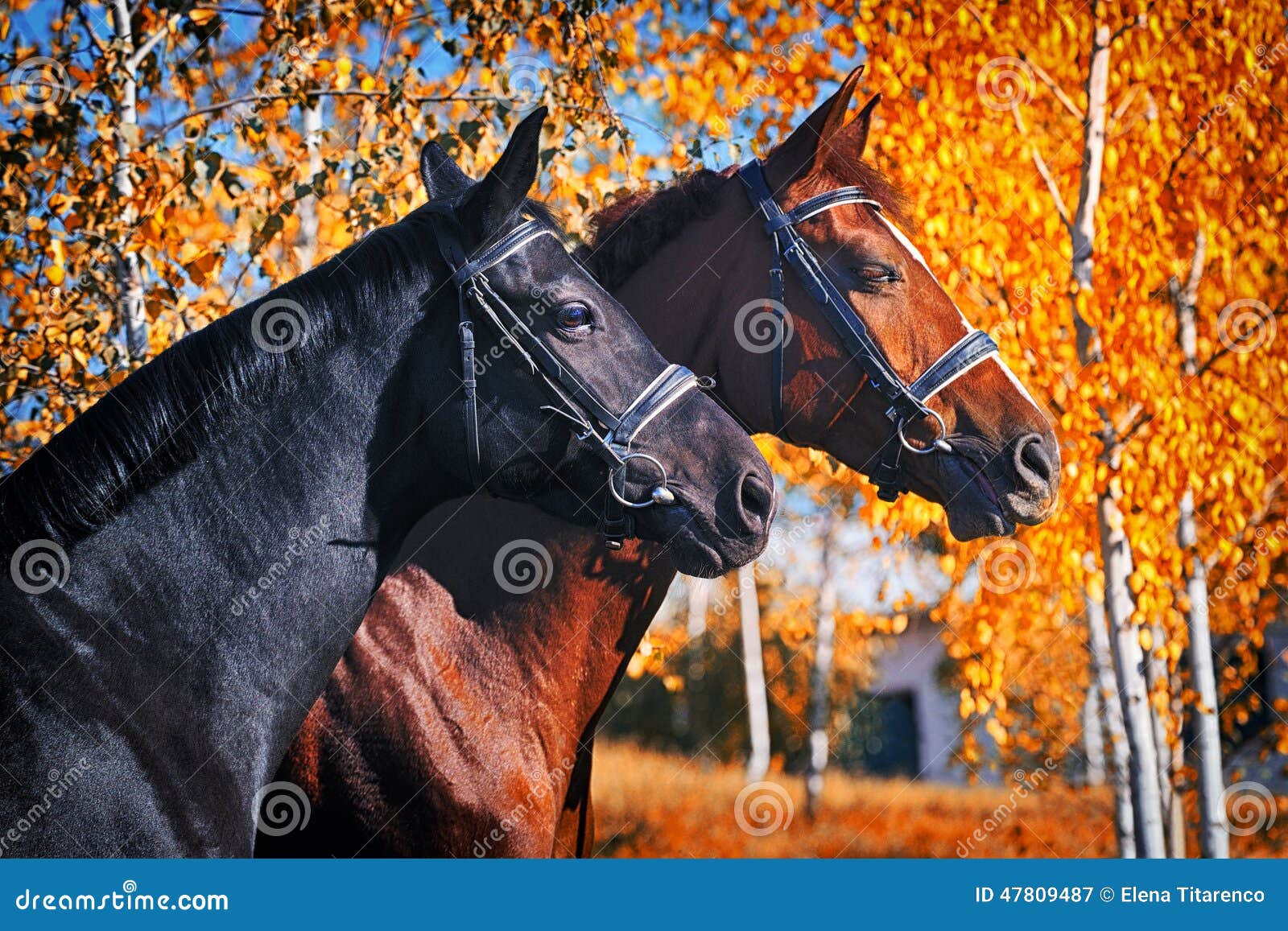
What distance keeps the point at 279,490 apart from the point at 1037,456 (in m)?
2.42

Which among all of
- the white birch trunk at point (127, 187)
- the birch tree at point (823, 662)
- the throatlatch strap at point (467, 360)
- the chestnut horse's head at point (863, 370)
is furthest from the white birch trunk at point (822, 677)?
the throatlatch strap at point (467, 360)

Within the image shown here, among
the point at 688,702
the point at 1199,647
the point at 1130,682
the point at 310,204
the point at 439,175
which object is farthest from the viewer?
the point at 688,702

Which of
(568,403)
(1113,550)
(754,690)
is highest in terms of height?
(754,690)

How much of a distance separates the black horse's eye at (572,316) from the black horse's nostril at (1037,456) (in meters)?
1.63

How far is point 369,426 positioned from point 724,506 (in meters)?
0.94

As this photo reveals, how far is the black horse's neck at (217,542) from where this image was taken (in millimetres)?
2221

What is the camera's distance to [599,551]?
11.5 feet

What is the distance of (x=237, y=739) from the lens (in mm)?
2354

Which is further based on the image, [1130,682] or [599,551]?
[1130,682]

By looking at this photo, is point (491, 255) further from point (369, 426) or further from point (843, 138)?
point (843, 138)

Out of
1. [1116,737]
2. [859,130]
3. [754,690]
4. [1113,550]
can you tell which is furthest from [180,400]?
[754,690]

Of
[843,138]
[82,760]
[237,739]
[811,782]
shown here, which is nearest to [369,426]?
[237,739]

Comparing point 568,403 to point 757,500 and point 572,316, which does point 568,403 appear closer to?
point 572,316

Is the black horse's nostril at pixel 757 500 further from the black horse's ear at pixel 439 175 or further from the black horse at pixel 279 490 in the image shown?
the black horse's ear at pixel 439 175
